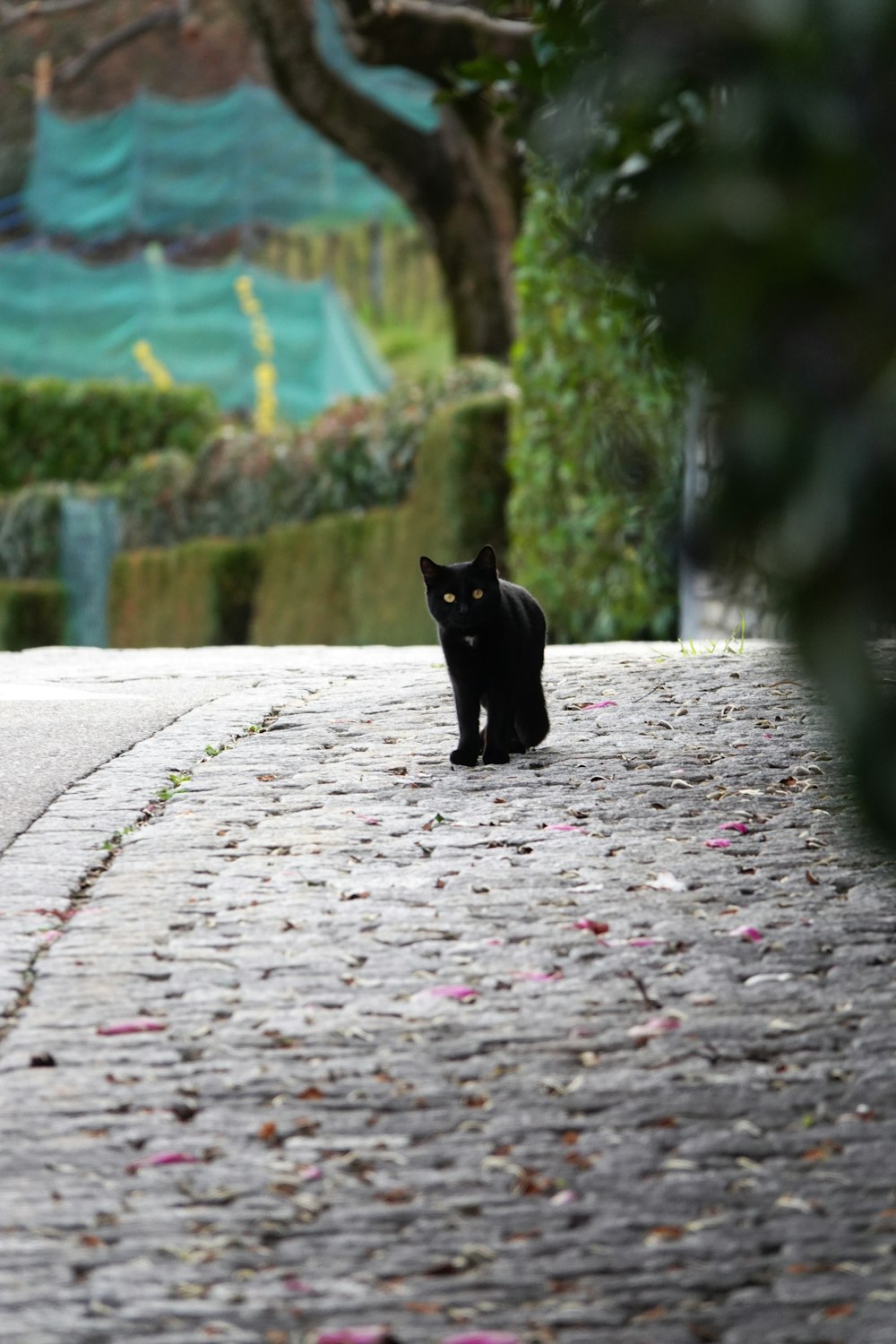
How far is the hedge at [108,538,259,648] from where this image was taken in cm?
1444

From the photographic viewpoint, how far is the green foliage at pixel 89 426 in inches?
790

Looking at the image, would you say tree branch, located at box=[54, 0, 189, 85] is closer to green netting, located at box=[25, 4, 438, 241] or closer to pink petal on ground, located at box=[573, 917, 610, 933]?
green netting, located at box=[25, 4, 438, 241]

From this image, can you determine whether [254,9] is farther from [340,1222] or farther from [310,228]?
[340,1222]

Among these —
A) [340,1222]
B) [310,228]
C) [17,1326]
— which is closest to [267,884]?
[340,1222]

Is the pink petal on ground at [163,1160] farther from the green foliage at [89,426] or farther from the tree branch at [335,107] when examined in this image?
the green foliage at [89,426]

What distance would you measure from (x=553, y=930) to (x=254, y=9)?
1289 cm

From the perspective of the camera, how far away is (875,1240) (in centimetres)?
297

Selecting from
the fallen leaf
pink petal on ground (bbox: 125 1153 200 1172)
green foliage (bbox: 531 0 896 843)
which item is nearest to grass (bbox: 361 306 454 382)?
pink petal on ground (bbox: 125 1153 200 1172)

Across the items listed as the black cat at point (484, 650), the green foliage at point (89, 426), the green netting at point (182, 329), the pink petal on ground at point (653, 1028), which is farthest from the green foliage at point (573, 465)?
the green netting at point (182, 329)

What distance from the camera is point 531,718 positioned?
6066mm

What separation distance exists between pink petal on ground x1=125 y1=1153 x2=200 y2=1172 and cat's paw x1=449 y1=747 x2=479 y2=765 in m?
2.77

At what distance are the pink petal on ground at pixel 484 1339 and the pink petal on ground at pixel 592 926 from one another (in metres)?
1.61

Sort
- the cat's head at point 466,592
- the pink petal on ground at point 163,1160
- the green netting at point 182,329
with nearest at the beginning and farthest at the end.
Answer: the pink petal on ground at point 163,1160, the cat's head at point 466,592, the green netting at point 182,329

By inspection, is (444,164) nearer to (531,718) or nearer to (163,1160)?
(531,718)
